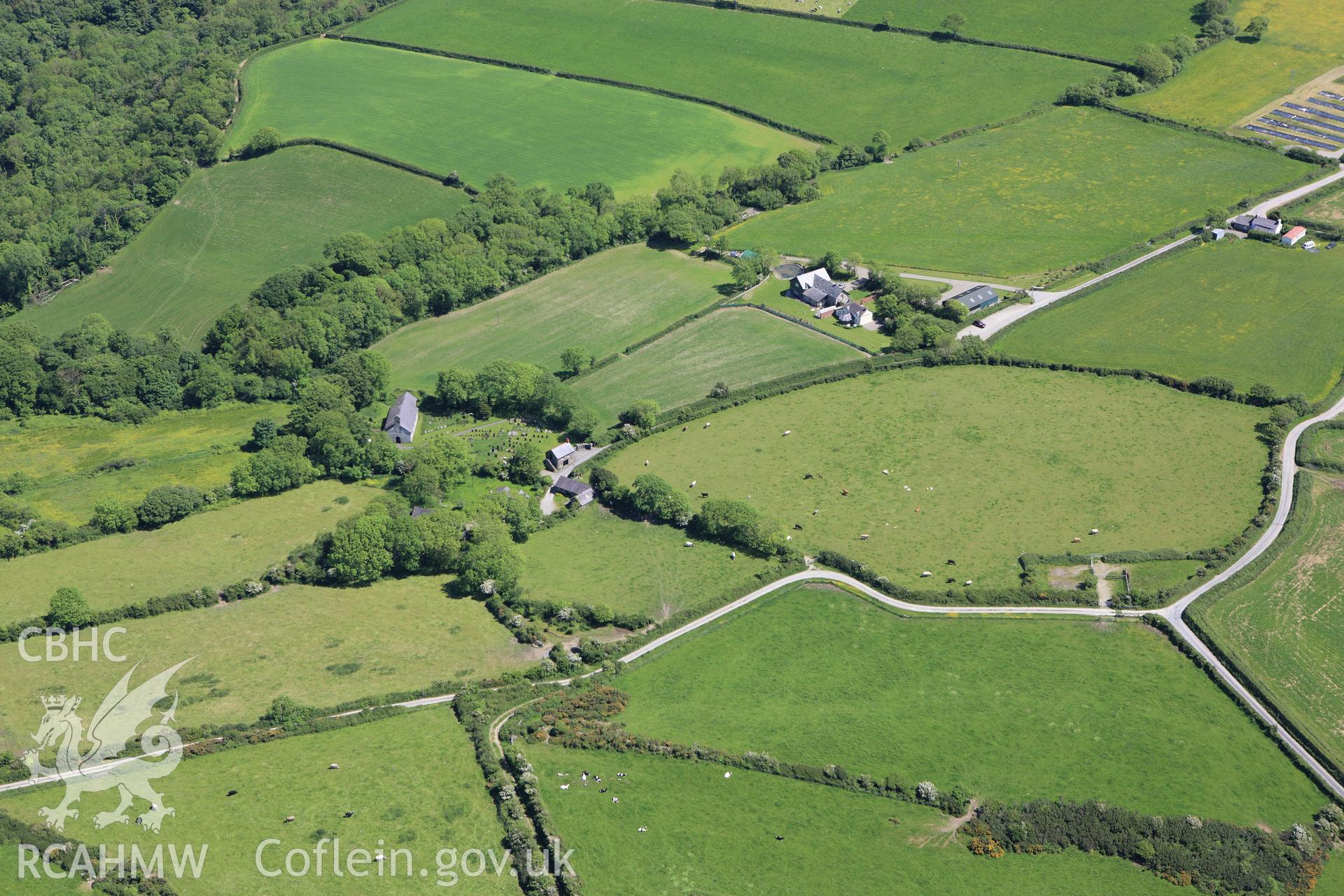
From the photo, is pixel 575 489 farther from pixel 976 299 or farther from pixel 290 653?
pixel 976 299

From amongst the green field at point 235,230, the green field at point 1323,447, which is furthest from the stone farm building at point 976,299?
the green field at point 235,230

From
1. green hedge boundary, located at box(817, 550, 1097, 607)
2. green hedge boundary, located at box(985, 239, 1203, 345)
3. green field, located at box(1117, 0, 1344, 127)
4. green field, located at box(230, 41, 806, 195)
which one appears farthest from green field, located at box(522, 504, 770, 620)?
green field, located at box(1117, 0, 1344, 127)

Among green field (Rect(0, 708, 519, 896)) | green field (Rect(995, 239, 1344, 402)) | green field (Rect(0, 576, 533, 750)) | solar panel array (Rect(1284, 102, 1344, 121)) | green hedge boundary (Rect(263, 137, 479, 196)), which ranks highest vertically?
solar panel array (Rect(1284, 102, 1344, 121))

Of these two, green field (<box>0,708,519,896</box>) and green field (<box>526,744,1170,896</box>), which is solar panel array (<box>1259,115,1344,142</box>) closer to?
green field (<box>526,744,1170,896</box>)

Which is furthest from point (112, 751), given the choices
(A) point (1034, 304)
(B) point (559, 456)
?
(A) point (1034, 304)

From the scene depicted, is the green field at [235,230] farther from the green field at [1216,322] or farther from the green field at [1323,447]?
the green field at [1323,447]

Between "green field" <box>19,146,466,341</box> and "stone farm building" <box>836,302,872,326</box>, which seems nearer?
"stone farm building" <box>836,302,872,326</box>
